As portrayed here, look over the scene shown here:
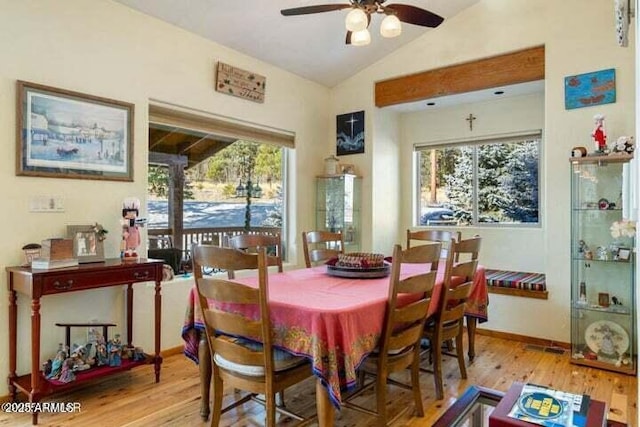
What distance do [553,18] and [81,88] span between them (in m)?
3.80

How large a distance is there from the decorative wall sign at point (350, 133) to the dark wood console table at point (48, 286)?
2.68m

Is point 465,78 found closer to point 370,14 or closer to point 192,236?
point 370,14

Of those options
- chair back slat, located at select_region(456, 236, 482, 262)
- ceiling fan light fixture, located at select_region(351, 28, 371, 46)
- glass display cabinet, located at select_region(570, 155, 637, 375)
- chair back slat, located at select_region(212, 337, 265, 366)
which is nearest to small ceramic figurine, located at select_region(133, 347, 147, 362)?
chair back slat, located at select_region(212, 337, 265, 366)

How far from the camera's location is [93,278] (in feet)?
8.30

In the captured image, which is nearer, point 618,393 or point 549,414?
point 549,414

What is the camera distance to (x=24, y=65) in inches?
102

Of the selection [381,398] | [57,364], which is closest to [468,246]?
[381,398]

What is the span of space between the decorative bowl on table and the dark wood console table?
1.26 metres

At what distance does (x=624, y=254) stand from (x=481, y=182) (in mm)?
1766

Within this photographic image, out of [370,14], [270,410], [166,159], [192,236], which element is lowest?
[270,410]

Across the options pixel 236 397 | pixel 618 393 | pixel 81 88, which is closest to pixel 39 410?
pixel 236 397

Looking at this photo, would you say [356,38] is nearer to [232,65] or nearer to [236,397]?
[232,65]

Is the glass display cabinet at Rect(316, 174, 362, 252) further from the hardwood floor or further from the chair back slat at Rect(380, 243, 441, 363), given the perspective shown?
the chair back slat at Rect(380, 243, 441, 363)

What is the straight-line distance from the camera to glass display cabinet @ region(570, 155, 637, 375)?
3143 mm
